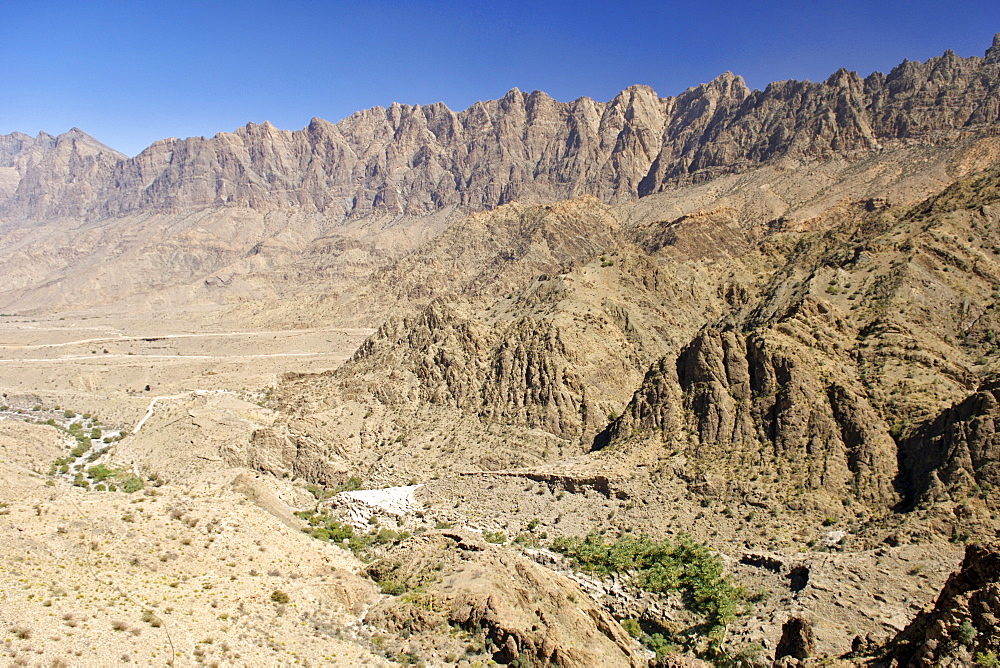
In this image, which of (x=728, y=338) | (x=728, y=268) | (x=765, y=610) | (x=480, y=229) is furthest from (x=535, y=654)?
(x=480, y=229)

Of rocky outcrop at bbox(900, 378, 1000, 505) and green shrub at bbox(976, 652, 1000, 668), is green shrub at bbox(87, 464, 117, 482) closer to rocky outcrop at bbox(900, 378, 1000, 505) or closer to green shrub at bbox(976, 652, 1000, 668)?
rocky outcrop at bbox(900, 378, 1000, 505)

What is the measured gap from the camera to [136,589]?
27.0 metres

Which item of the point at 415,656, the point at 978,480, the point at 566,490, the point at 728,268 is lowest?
the point at 415,656

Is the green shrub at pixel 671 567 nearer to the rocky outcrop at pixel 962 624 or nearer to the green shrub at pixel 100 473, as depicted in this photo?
the rocky outcrop at pixel 962 624

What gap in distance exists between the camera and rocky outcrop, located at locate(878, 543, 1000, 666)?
18828 millimetres

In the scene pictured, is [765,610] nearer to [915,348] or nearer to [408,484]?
[915,348]

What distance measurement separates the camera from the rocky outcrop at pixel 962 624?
61.8ft

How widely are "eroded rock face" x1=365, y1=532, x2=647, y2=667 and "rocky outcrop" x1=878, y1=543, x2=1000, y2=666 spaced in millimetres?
10161

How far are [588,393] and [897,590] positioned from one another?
27.7 metres

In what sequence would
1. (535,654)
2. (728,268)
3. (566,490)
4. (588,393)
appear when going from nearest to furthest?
(535,654) < (566,490) < (588,393) < (728,268)

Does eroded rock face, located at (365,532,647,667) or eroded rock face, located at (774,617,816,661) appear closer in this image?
eroded rock face, located at (774,617,816,661)

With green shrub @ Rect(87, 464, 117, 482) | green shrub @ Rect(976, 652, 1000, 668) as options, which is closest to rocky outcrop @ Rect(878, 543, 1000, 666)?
green shrub @ Rect(976, 652, 1000, 668)

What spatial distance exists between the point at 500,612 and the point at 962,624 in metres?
15.0

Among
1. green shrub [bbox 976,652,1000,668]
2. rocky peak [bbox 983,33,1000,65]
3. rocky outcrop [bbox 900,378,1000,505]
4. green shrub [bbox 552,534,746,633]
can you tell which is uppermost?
rocky peak [bbox 983,33,1000,65]
